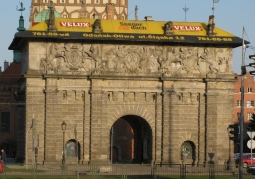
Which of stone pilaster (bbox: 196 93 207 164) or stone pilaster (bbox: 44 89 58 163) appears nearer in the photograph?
stone pilaster (bbox: 44 89 58 163)

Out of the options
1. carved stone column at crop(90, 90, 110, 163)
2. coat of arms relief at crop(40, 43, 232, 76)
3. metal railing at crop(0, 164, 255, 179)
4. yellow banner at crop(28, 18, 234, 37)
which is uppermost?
yellow banner at crop(28, 18, 234, 37)

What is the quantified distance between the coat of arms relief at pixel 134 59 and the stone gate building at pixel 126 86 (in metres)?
A: 0.09

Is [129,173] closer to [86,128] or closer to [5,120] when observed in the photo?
[86,128]

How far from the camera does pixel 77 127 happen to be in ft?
284

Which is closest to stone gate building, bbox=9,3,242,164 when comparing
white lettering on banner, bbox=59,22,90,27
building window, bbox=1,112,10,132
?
white lettering on banner, bbox=59,22,90,27

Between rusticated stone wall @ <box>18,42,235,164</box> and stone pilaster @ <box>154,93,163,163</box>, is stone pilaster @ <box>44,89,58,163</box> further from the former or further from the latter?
stone pilaster @ <box>154,93,163,163</box>

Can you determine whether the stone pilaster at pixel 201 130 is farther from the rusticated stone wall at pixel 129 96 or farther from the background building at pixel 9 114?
the background building at pixel 9 114

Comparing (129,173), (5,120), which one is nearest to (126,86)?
(129,173)

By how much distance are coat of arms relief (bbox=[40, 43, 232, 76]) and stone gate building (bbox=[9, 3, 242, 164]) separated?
0.09 metres

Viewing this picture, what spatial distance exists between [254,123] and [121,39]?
50.2 meters

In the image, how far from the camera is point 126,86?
286 ft

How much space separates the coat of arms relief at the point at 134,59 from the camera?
86062 millimetres

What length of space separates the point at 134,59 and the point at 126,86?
262 centimetres

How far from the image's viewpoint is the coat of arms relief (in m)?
86.1
